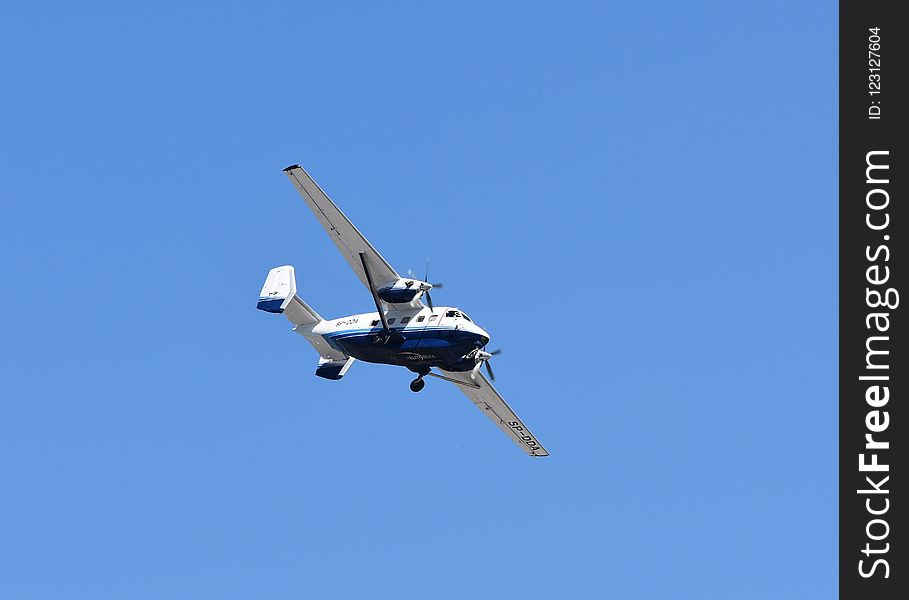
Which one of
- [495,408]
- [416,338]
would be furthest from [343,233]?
[495,408]

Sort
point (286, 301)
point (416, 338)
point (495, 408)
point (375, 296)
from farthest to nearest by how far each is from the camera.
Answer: point (495, 408)
point (286, 301)
point (375, 296)
point (416, 338)

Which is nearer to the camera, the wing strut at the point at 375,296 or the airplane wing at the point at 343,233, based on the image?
the airplane wing at the point at 343,233

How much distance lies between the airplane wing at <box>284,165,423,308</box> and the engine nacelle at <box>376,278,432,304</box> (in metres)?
0.35

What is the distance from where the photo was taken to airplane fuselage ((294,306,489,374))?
5372cm

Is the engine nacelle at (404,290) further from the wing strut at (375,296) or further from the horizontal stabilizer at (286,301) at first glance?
the horizontal stabilizer at (286,301)

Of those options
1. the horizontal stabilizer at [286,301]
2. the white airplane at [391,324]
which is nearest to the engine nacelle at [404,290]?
the white airplane at [391,324]

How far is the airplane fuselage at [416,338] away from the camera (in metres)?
53.7

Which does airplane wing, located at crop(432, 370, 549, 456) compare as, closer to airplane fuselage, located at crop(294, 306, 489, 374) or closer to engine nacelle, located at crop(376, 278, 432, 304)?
airplane fuselage, located at crop(294, 306, 489, 374)

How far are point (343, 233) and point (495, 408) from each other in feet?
42.6

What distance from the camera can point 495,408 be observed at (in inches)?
2459

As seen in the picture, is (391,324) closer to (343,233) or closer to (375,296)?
(375,296)

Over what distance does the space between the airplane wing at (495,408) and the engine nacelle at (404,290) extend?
610cm

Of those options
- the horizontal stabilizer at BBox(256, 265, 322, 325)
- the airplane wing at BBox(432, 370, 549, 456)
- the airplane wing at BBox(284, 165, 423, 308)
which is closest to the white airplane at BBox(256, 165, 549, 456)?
the airplane wing at BBox(284, 165, 423, 308)

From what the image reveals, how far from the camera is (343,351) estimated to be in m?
56.9
